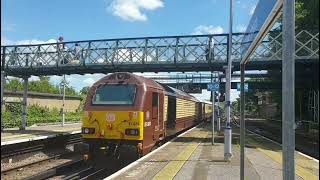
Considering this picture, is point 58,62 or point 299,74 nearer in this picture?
point 299,74

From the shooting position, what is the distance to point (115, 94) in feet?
53.8

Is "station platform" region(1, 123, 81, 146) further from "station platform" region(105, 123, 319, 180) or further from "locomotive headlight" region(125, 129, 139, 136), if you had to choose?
"station platform" region(105, 123, 319, 180)

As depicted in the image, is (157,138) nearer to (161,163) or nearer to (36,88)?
(161,163)

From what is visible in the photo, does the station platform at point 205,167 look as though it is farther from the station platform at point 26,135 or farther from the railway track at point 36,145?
the station platform at point 26,135

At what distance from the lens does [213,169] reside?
13461 mm

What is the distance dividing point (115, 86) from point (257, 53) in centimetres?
1179

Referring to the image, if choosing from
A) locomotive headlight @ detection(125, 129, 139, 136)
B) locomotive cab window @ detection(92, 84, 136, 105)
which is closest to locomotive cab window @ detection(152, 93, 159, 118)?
locomotive cab window @ detection(92, 84, 136, 105)

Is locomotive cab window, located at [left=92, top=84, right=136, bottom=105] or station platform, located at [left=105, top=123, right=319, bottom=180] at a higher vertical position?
locomotive cab window, located at [left=92, top=84, right=136, bottom=105]

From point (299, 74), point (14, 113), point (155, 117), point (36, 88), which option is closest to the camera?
point (299, 74)

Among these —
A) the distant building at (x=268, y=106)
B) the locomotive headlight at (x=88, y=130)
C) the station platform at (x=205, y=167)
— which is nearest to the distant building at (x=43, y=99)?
the locomotive headlight at (x=88, y=130)

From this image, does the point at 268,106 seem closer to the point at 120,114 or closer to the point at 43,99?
the point at 120,114

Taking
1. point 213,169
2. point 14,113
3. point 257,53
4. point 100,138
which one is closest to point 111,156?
point 100,138

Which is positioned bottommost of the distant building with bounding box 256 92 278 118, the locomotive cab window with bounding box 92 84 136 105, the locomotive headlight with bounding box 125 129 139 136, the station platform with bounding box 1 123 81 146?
the station platform with bounding box 1 123 81 146

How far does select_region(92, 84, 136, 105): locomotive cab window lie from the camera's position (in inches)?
636
